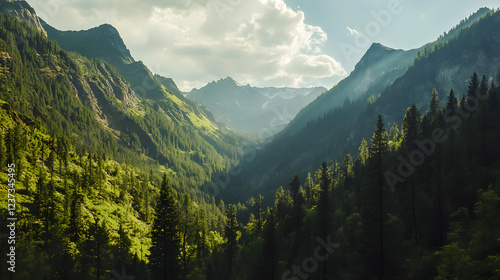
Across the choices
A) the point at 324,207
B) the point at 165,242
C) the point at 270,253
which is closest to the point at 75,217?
the point at 165,242

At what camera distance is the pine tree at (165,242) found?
39.9 metres

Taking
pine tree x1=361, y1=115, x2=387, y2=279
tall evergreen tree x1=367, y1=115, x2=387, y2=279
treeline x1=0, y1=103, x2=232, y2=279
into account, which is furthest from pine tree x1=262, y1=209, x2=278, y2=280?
tall evergreen tree x1=367, y1=115, x2=387, y2=279

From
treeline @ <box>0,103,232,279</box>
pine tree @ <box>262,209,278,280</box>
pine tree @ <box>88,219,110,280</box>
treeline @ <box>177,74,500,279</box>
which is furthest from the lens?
pine tree @ <box>262,209,278,280</box>

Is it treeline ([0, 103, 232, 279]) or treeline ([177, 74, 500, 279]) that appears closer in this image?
treeline ([177, 74, 500, 279])

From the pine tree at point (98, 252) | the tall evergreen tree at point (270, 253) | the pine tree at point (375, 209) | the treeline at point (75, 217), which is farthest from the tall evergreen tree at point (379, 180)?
the pine tree at point (98, 252)

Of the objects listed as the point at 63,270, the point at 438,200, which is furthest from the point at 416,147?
the point at 63,270

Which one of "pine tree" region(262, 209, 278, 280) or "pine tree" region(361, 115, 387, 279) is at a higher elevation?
"pine tree" region(361, 115, 387, 279)

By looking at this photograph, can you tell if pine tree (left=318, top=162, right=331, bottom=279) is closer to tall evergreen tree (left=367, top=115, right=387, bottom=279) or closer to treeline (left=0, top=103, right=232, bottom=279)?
tall evergreen tree (left=367, top=115, right=387, bottom=279)

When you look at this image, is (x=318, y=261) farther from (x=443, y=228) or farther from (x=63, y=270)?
(x=63, y=270)

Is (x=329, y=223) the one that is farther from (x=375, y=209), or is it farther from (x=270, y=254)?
(x=270, y=254)

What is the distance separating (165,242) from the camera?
40.1 metres

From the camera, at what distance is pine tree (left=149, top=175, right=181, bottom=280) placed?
39906mm

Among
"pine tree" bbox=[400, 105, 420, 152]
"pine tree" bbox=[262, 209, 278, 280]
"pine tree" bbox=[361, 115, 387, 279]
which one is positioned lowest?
"pine tree" bbox=[262, 209, 278, 280]

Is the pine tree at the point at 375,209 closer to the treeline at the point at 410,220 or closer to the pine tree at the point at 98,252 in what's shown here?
the treeline at the point at 410,220
